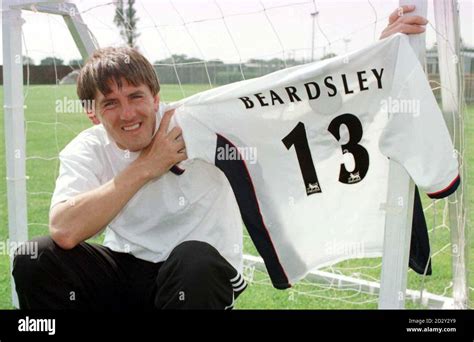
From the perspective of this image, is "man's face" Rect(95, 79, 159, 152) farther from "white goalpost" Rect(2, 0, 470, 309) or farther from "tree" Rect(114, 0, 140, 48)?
"tree" Rect(114, 0, 140, 48)

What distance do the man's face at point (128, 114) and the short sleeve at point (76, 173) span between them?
0.10m

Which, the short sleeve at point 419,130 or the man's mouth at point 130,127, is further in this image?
the man's mouth at point 130,127

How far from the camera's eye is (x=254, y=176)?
59.2 inches

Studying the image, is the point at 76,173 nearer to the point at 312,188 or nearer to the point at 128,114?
the point at 128,114

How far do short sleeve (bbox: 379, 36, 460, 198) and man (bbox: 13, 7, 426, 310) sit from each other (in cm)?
53

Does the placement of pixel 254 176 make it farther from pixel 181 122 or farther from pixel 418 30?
pixel 418 30

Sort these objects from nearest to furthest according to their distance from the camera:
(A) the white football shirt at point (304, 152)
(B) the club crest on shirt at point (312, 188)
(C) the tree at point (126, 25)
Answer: (A) the white football shirt at point (304, 152)
(B) the club crest on shirt at point (312, 188)
(C) the tree at point (126, 25)

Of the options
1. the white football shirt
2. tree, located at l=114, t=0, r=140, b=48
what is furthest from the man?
tree, located at l=114, t=0, r=140, b=48

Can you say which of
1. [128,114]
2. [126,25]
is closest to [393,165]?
[128,114]

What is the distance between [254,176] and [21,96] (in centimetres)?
95

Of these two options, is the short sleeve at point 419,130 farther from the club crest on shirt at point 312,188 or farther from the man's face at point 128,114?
the man's face at point 128,114

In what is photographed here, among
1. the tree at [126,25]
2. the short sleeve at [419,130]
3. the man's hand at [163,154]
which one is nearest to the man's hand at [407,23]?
the short sleeve at [419,130]

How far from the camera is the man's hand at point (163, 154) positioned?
148 centimetres

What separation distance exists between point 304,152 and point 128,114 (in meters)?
0.48
